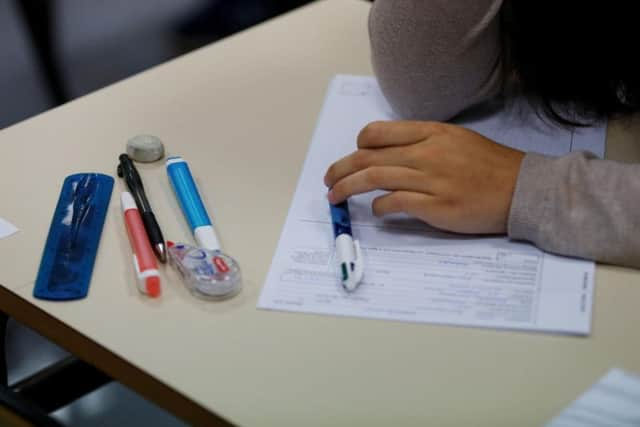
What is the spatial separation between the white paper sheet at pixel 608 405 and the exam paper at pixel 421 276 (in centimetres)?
5

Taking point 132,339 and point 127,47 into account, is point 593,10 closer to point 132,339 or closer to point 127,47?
point 132,339

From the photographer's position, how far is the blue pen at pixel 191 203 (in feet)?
2.49

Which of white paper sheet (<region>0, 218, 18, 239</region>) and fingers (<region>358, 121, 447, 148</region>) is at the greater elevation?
fingers (<region>358, 121, 447, 148</region>)

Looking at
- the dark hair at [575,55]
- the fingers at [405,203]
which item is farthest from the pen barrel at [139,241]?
the dark hair at [575,55]

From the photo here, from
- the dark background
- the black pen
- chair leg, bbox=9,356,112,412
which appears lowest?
the dark background

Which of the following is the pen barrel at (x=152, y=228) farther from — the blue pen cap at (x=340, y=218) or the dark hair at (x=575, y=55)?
the dark hair at (x=575, y=55)

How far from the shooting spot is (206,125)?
0.95 m

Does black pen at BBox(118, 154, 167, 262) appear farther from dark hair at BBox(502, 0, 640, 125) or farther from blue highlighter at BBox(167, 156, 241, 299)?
dark hair at BBox(502, 0, 640, 125)

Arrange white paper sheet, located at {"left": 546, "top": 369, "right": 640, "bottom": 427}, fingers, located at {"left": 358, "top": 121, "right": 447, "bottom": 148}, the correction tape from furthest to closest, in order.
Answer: fingers, located at {"left": 358, "top": 121, "right": 447, "bottom": 148} → the correction tape → white paper sheet, located at {"left": 546, "top": 369, "right": 640, "bottom": 427}

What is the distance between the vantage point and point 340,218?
783mm

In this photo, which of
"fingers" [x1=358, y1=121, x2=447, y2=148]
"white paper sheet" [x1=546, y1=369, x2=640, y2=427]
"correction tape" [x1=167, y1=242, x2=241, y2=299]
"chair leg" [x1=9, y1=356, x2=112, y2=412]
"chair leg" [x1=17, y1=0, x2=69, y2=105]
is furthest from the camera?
"chair leg" [x1=17, y1=0, x2=69, y2=105]

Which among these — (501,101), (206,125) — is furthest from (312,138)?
(501,101)

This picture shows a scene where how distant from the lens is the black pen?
29.2 inches

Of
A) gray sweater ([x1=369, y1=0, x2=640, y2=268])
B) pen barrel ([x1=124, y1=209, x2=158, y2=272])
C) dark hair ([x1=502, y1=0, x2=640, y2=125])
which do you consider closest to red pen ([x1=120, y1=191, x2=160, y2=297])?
pen barrel ([x1=124, y1=209, x2=158, y2=272])
